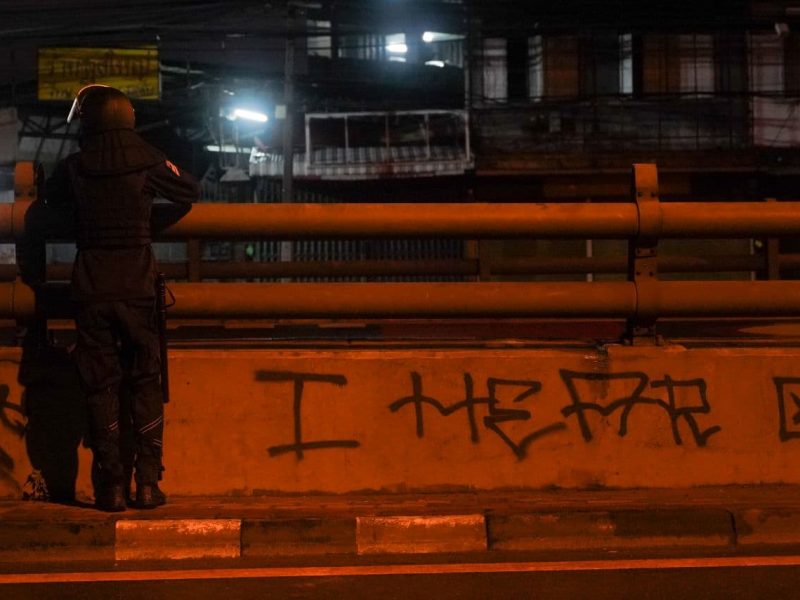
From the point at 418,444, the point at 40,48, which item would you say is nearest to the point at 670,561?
the point at 418,444

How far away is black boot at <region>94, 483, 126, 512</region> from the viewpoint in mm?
5195

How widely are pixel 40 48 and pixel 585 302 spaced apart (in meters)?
26.5

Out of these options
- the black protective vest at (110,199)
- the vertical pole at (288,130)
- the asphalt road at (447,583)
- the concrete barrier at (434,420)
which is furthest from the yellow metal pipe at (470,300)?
the vertical pole at (288,130)

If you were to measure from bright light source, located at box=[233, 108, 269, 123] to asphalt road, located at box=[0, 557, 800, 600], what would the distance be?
2517cm

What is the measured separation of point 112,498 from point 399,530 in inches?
52.6

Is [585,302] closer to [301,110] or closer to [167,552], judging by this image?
[167,552]

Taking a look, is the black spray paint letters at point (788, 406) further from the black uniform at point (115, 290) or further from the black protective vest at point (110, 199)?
the black protective vest at point (110, 199)

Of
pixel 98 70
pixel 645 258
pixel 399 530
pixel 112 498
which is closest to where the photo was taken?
pixel 399 530

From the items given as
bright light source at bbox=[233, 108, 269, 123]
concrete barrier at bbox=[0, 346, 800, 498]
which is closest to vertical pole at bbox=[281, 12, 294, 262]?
bright light source at bbox=[233, 108, 269, 123]

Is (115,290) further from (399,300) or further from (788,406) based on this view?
(788,406)

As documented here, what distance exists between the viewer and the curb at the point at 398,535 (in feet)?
→ 16.4

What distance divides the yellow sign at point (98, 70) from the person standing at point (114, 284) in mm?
24472

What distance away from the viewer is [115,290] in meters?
A: 5.12

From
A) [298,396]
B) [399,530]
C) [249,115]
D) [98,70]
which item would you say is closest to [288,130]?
[249,115]
